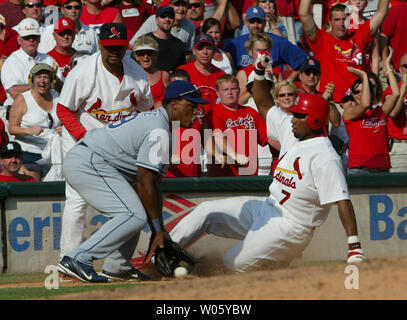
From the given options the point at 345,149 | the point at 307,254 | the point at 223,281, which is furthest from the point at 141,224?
the point at 345,149

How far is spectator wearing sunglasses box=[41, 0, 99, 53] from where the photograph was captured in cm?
1034

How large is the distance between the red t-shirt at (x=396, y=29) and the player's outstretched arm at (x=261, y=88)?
4.33 m

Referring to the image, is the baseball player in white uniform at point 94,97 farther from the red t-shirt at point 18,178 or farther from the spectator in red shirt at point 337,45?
the spectator in red shirt at point 337,45

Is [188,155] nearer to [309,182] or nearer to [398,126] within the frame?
[309,182]

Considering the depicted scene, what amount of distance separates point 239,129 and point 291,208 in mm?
1885

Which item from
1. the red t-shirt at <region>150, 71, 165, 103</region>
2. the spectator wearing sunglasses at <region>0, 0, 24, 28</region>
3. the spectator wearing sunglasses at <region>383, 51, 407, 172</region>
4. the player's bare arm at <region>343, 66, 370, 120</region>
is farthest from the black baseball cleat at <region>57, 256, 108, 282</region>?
the spectator wearing sunglasses at <region>0, 0, 24, 28</region>

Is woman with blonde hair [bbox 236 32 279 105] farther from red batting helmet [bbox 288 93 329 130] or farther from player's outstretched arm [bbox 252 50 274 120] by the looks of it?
red batting helmet [bbox 288 93 329 130]

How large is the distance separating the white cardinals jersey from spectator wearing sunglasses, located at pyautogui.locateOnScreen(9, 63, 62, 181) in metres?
1.51

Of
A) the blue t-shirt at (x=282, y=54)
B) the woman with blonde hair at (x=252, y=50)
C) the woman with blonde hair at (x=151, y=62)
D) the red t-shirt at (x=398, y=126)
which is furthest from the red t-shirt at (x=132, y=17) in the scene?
the red t-shirt at (x=398, y=126)

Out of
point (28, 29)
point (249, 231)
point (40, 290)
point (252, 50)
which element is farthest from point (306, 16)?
point (40, 290)

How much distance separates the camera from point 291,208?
22.1 ft

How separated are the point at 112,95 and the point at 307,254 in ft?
9.09

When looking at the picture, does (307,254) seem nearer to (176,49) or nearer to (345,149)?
(345,149)

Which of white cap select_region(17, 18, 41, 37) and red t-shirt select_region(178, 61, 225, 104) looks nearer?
red t-shirt select_region(178, 61, 225, 104)
